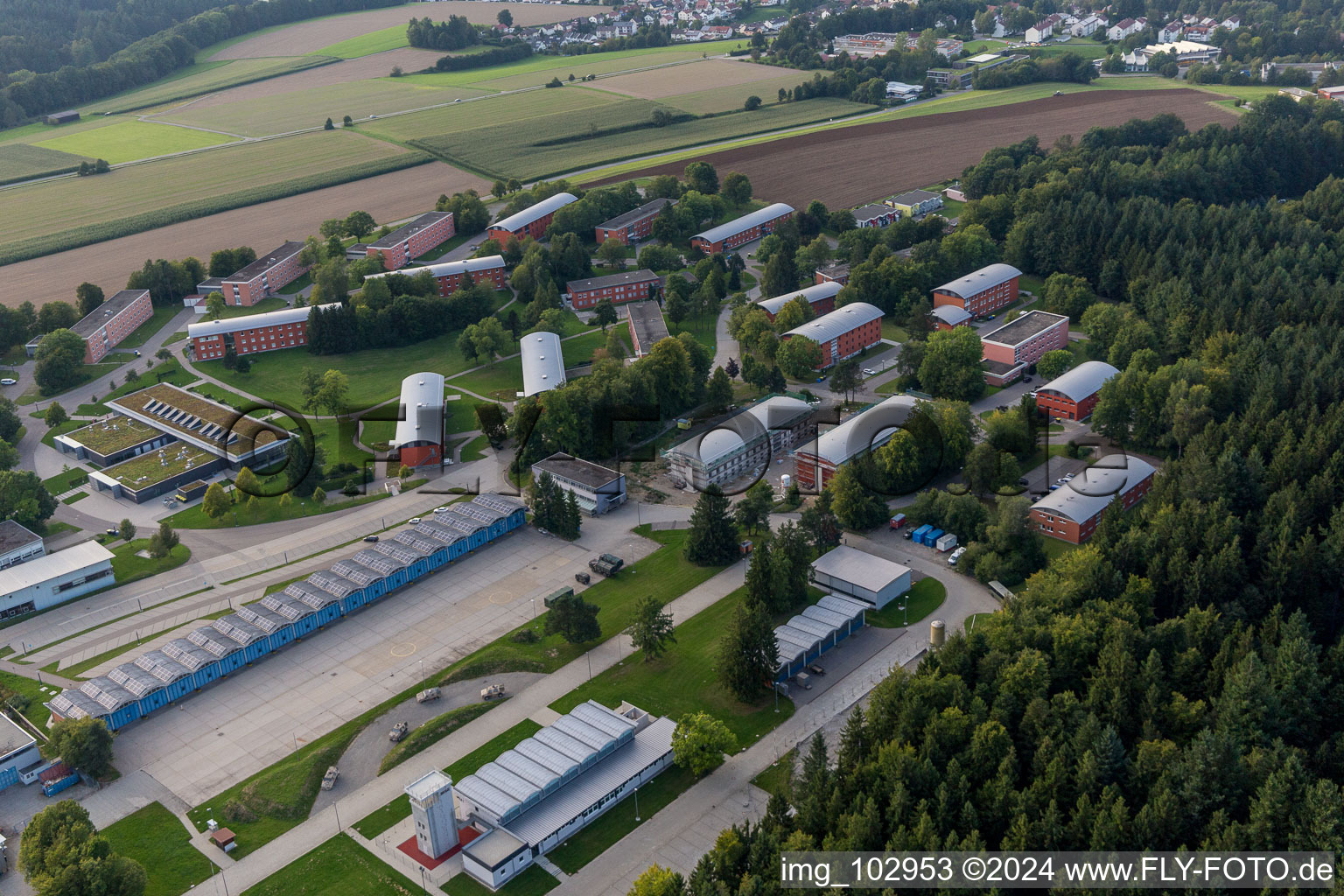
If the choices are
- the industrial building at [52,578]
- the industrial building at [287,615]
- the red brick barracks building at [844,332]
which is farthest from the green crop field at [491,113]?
the industrial building at [52,578]

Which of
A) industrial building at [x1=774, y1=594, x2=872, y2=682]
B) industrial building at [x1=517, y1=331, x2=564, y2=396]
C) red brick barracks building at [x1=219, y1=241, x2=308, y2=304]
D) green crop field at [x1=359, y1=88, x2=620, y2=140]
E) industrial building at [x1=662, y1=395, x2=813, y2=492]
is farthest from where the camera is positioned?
green crop field at [x1=359, y1=88, x2=620, y2=140]

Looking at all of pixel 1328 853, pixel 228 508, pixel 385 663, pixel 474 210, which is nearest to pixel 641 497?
pixel 385 663

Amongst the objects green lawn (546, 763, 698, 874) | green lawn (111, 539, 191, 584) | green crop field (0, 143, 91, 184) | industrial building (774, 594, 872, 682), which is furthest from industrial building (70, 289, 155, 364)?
green lawn (546, 763, 698, 874)

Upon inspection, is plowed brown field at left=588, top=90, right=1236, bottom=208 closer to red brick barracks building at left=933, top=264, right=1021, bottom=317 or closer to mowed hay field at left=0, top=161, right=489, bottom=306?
mowed hay field at left=0, top=161, right=489, bottom=306

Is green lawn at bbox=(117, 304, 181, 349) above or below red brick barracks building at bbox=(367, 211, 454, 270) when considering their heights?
below

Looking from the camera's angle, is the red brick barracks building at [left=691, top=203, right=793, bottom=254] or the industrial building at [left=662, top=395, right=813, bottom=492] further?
the red brick barracks building at [left=691, top=203, right=793, bottom=254]

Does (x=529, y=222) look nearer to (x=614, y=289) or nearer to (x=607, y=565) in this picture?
(x=614, y=289)

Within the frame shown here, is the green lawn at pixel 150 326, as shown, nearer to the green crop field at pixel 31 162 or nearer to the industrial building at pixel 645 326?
the industrial building at pixel 645 326
